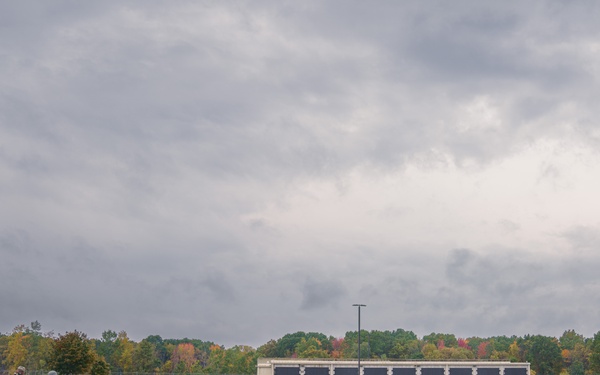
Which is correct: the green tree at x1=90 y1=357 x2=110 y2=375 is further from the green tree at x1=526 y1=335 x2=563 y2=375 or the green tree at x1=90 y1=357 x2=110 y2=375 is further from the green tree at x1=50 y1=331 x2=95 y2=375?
the green tree at x1=526 y1=335 x2=563 y2=375

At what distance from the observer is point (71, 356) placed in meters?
106

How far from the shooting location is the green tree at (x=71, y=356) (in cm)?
10619

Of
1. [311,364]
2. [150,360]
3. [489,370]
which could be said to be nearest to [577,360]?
[489,370]

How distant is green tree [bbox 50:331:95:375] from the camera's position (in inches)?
4181

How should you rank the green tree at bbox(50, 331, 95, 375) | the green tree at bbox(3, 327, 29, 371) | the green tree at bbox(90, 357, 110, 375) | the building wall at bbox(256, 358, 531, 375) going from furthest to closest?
the green tree at bbox(3, 327, 29, 371) → the building wall at bbox(256, 358, 531, 375) → the green tree at bbox(90, 357, 110, 375) → the green tree at bbox(50, 331, 95, 375)

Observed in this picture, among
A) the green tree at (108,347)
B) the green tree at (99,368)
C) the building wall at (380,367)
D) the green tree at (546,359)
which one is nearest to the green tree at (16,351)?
the green tree at (108,347)

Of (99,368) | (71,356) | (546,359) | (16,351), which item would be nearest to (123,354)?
(16,351)

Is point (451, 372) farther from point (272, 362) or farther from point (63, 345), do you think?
point (63, 345)

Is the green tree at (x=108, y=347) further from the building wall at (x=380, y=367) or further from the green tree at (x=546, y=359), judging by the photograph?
the green tree at (x=546, y=359)

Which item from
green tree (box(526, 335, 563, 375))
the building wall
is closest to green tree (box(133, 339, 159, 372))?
the building wall

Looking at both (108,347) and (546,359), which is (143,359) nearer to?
(108,347)

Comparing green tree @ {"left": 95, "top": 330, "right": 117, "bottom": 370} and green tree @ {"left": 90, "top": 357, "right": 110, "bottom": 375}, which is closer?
green tree @ {"left": 90, "top": 357, "right": 110, "bottom": 375}

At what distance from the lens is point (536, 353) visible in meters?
183

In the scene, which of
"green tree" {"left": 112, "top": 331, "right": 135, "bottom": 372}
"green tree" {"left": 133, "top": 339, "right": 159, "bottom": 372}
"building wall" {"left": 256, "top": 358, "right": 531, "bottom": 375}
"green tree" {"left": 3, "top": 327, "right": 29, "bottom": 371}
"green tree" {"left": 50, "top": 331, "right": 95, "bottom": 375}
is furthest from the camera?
"green tree" {"left": 3, "top": 327, "right": 29, "bottom": 371}
